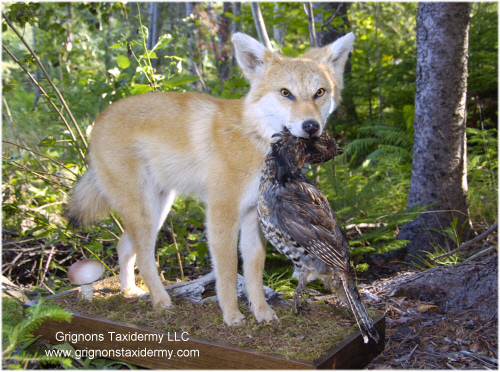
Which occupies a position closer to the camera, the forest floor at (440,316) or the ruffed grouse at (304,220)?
the ruffed grouse at (304,220)

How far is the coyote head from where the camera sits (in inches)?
107

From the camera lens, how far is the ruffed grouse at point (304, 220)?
2.50 m

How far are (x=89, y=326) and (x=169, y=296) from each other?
25.1 inches

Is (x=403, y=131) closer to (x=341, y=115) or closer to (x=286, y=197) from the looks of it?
(x=341, y=115)

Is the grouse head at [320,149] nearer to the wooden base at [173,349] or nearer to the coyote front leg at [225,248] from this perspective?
the coyote front leg at [225,248]

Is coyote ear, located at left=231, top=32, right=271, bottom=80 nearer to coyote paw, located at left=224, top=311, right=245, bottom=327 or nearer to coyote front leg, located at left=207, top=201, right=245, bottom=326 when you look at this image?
coyote front leg, located at left=207, top=201, right=245, bottom=326

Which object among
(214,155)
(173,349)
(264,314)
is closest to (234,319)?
(264,314)

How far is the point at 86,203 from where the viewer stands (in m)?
3.75

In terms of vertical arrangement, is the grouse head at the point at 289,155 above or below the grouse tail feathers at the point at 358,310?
above

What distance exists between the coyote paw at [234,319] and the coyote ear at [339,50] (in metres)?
2.04

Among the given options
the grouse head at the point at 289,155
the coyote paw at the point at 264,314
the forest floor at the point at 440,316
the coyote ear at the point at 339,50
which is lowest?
the forest floor at the point at 440,316

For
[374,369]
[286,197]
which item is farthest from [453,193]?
[286,197]

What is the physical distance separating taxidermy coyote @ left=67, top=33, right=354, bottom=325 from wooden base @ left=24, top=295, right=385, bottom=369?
39cm

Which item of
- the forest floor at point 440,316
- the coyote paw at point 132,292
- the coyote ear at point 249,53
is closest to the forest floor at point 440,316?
the forest floor at point 440,316
